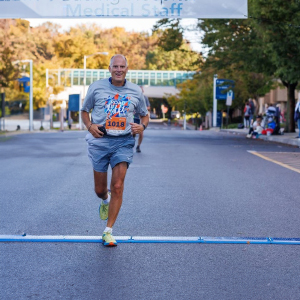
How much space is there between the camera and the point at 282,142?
86.4ft

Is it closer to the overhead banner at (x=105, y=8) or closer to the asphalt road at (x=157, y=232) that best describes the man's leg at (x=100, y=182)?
the asphalt road at (x=157, y=232)

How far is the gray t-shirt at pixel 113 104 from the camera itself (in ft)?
20.9

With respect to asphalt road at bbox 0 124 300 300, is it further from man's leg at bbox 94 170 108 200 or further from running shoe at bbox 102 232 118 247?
man's leg at bbox 94 170 108 200

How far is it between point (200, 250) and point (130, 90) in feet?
5.71

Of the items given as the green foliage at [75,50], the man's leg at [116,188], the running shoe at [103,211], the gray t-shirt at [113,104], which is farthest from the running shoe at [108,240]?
the green foliage at [75,50]

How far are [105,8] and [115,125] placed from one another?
9.90m

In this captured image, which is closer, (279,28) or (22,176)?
(22,176)

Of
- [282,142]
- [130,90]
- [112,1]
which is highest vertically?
[112,1]

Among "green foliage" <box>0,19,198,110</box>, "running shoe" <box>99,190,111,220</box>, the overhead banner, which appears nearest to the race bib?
"running shoe" <box>99,190,111,220</box>

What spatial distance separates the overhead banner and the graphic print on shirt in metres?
9.69

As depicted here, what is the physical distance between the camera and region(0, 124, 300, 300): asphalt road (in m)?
4.77

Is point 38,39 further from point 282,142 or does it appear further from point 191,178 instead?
point 191,178

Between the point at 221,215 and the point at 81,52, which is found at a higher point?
the point at 81,52

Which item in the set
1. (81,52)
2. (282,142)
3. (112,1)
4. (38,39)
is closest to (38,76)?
(38,39)
